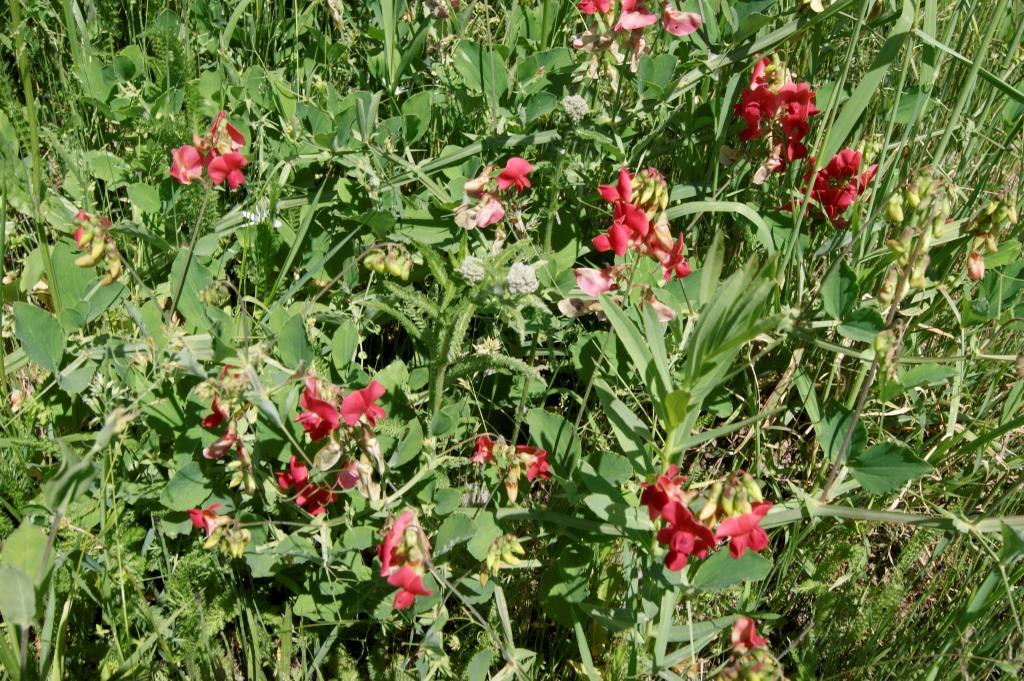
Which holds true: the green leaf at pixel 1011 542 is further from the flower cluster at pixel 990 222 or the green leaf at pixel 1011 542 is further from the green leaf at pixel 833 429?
the flower cluster at pixel 990 222

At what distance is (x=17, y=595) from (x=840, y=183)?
6.38ft

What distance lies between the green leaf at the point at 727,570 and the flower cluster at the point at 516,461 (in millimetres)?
349

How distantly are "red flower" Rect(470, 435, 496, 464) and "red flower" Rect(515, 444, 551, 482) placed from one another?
0.08m

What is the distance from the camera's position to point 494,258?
2008 millimetres

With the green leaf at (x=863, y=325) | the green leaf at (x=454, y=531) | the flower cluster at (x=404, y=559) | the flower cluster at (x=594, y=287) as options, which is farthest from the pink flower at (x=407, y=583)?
the green leaf at (x=863, y=325)

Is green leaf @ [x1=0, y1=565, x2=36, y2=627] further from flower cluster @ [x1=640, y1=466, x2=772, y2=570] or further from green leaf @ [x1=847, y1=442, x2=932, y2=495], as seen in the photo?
green leaf @ [x1=847, y1=442, x2=932, y2=495]

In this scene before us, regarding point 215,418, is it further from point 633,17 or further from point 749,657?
point 633,17

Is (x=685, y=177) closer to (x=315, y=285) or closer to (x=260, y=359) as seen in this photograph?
(x=315, y=285)

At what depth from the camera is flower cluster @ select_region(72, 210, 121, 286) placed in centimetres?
176

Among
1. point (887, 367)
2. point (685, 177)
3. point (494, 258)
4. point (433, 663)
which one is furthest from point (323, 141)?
point (887, 367)

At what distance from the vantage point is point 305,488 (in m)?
1.87

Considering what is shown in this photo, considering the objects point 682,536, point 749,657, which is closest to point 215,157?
point 682,536

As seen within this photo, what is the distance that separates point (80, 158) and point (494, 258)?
1.17 meters

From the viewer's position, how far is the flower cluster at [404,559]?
1649 millimetres
